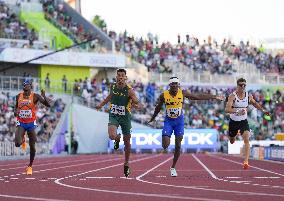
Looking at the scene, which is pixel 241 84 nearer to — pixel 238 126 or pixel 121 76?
pixel 238 126

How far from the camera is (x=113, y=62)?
53.6m

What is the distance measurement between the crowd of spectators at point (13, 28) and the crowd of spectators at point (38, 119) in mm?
5804

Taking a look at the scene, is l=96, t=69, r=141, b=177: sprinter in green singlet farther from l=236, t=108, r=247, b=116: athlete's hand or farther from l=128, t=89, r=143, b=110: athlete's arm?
l=236, t=108, r=247, b=116: athlete's hand

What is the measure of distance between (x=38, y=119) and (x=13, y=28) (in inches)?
339

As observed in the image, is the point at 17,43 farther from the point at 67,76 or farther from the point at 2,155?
the point at 2,155

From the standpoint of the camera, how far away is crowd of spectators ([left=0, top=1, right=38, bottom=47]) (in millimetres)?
47859

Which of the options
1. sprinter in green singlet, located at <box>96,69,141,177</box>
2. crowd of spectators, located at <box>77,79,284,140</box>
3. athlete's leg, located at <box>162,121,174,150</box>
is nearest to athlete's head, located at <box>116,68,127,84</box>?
sprinter in green singlet, located at <box>96,69,141,177</box>

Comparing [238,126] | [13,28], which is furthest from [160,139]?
[238,126]

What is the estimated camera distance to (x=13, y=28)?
4822 centimetres

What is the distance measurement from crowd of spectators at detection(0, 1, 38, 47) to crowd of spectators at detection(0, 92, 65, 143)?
228 inches

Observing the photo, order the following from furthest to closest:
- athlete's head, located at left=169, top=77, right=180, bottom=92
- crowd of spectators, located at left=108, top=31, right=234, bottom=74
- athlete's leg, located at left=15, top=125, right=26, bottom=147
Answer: crowd of spectators, located at left=108, top=31, right=234, bottom=74
athlete's leg, located at left=15, top=125, right=26, bottom=147
athlete's head, located at left=169, top=77, right=180, bottom=92

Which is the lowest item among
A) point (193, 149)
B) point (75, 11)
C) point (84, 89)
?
point (193, 149)

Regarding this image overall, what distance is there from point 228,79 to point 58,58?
44.8 ft

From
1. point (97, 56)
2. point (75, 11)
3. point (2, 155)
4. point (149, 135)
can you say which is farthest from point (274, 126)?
point (2, 155)
